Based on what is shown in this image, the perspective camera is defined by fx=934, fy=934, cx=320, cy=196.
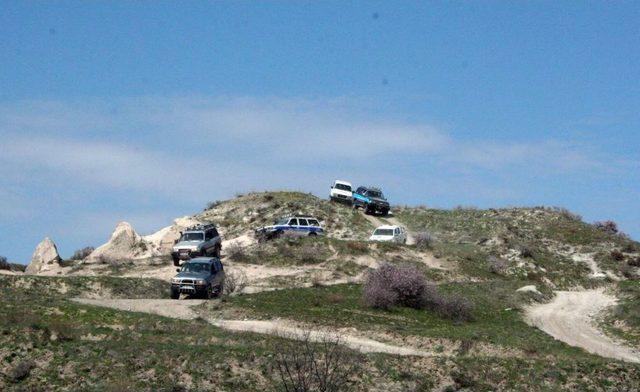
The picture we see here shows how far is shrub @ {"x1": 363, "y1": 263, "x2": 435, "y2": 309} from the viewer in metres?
45.7

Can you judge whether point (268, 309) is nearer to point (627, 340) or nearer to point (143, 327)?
point (143, 327)

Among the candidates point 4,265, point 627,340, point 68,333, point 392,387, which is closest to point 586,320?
point 627,340

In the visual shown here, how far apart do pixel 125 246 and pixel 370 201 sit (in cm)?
2508

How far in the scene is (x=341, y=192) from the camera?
89938 mm

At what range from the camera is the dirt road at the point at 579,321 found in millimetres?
41500

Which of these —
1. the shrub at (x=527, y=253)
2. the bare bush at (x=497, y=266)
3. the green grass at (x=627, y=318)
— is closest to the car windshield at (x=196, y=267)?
the green grass at (x=627, y=318)

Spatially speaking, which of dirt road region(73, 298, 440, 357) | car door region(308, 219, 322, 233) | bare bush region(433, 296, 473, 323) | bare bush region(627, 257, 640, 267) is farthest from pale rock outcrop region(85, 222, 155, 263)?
bare bush region(627, 257, 640, 267)

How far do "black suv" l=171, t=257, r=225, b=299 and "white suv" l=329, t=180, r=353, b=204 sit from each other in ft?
140

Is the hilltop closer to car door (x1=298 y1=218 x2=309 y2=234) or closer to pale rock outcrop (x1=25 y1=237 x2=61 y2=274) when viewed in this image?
pale rock outcrop (x1=25 y1=237 x2=61 y2=274)

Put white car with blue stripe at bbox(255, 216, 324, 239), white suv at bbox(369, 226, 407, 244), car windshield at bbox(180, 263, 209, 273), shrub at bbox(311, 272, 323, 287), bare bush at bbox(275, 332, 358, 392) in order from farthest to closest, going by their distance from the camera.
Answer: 1. white suv at bbox(369, 226, 407, 244)
2. white car with blue stripe at bbox(255, 216, 324, 239)
3. shrub at bbox(311, 272, 323, 287)
4. car windshield at bbox(180, 263, 209, 273)
5. bare bush at bbox(275, 332, 358, 392)

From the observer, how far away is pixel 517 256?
7162cm

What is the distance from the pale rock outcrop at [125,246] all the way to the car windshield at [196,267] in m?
A: 23.7

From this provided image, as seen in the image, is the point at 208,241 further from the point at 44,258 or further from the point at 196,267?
the point at 44,258

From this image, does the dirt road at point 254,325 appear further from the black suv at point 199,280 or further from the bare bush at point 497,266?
the bare bush at point 497,266
